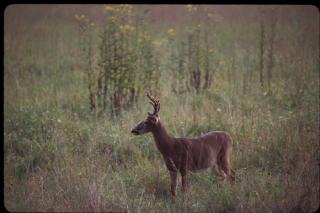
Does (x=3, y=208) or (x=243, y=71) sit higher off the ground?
(x=243, y=71)

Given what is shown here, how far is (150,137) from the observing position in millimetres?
7613

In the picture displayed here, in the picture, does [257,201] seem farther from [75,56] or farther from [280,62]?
[75,56]

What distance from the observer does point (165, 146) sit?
6.19 metres

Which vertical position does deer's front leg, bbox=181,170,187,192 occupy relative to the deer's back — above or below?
below

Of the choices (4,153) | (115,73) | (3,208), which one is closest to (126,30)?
(115,73)

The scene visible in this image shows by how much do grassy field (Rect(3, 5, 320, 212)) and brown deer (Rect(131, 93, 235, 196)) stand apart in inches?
7.4

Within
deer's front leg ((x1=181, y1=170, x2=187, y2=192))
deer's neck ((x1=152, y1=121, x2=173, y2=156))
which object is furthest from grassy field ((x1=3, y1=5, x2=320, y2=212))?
deer's neck ((x1=152, y1=121, x2=173, y2=156))

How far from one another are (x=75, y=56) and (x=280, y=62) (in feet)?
15.3

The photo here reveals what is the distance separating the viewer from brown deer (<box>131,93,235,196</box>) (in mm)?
6133

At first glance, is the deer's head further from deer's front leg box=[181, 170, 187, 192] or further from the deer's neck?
deer's front leg box=[181, 170, 187, 192]

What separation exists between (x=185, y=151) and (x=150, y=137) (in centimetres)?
146

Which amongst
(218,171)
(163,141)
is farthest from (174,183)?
(218,171)

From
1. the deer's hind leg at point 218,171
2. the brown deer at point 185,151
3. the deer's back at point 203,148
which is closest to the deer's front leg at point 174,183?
the brown deer at point 185,151

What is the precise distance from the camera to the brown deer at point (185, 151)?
6.13 m
